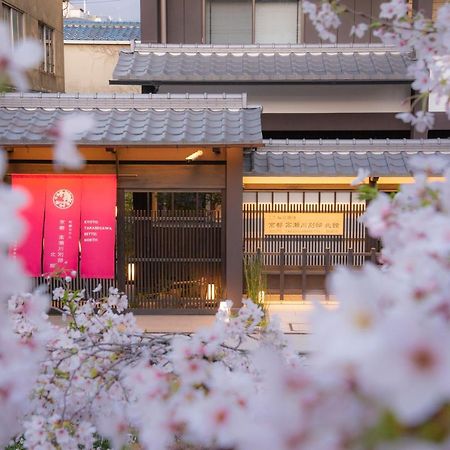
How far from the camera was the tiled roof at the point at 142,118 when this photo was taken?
905cm

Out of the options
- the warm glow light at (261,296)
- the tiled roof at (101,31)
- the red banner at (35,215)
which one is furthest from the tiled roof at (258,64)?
the tiled roof at (101,31)

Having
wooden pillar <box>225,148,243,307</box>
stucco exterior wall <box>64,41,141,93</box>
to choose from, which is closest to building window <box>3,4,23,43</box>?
stucco exterior wall <box>64,41,141,93</box>

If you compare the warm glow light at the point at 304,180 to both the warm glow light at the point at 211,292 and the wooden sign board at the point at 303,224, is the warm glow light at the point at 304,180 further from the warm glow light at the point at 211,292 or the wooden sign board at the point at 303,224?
the warm glow light at the point at 211,292

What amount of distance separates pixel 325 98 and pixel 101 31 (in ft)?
42.0

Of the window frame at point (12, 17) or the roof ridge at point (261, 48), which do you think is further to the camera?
the window frame at point (12, 17)

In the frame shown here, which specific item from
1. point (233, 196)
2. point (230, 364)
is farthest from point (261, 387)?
point (233, 196)

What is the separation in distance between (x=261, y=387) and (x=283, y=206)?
9476 millimetres

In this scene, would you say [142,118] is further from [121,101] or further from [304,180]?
[304,180]

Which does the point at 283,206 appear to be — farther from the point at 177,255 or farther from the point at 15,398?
the point at 15,398

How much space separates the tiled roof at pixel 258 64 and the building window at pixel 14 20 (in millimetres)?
5000

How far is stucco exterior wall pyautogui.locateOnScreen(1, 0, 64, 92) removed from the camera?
17.0 m

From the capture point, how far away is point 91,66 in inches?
824

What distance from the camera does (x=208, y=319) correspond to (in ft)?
32.8

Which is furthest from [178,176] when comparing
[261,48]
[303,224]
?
[261,48]
